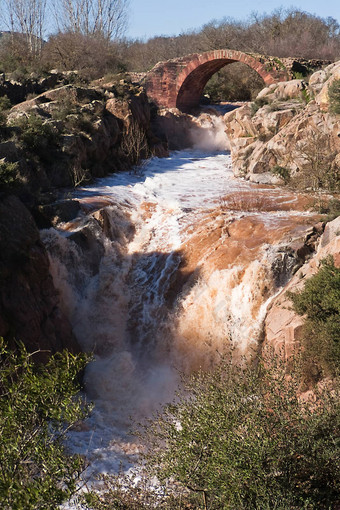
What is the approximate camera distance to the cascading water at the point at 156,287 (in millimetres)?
9820

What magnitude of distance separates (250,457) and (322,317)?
13.1 feet

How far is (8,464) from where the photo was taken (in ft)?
12.7

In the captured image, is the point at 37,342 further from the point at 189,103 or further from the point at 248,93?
the point at 248,93

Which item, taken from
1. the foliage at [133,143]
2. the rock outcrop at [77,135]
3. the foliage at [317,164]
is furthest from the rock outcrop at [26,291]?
the foliage at [133,143]

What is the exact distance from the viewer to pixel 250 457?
16.0 ft

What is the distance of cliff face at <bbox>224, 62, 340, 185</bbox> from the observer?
1515 centimetres

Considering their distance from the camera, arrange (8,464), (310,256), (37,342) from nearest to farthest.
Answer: (8,464)
(37,342)
(310,256)

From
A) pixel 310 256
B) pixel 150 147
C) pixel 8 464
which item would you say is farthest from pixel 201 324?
pixel 150 147

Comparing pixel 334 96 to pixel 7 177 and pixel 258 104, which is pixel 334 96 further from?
pixel 7 177

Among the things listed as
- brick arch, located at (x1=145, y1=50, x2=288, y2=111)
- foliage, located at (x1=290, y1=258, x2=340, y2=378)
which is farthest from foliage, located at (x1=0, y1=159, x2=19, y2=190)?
brick arch, located at (x1=145, y1=50, x2=288, y2=111)

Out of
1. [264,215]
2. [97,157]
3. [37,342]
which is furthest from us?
[97,157]

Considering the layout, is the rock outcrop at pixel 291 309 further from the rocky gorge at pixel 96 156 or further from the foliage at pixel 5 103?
the foliage at pixel 5 103

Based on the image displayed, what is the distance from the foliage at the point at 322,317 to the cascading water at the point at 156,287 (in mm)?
1545

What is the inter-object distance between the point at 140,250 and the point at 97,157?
677 centimetres
